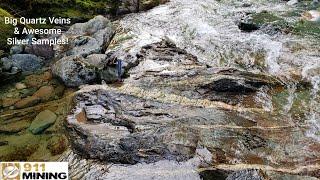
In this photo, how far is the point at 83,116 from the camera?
7.28 m

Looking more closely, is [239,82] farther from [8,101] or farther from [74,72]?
[8,101]

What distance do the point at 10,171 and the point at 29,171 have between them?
23 cm

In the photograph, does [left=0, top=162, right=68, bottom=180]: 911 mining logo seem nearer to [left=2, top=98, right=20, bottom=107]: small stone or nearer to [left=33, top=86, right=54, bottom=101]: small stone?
[left=2, top=98, right=20, bottom=107]: small stone

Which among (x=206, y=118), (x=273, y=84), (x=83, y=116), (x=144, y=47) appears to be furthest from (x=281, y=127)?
(x=144, y=47)

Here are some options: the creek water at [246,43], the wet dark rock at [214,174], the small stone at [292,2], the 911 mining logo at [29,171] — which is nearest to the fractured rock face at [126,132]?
the wet dark rock at [214,174]

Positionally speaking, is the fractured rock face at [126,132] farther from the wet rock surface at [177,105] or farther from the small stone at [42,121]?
the small stone at [42,121]

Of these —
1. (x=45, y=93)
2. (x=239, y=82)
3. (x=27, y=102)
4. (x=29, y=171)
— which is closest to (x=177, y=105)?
(x=239, y=82)

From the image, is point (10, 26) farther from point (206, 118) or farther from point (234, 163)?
point (234, 163)

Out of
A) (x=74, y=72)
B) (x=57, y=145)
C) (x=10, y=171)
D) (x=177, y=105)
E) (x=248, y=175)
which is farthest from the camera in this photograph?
(x=74, y=72)

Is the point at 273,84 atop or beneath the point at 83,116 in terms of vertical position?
atop

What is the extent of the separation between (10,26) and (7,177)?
6.45 m

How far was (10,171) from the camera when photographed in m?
4.91

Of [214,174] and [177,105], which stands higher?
[177,105]

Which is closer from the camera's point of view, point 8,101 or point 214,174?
point 214,174
